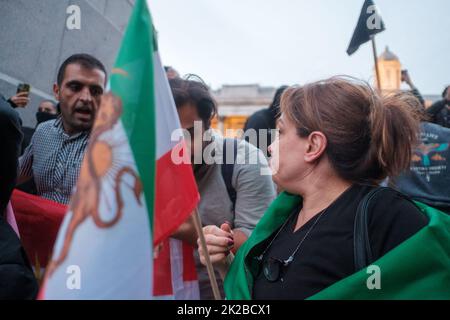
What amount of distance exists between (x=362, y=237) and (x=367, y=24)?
8.39ft

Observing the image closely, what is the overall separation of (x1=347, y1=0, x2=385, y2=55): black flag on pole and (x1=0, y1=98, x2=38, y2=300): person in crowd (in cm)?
280

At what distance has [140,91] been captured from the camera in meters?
1.07

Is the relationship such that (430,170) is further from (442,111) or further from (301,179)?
(301,179)

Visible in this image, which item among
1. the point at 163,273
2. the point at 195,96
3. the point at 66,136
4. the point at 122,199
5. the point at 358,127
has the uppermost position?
the point at 195,96

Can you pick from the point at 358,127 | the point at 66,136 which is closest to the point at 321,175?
the point at 358,127

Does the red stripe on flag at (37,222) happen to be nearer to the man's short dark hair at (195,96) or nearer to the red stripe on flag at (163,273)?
the red stripe on flag at (163,273)

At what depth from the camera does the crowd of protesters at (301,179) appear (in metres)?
1.18

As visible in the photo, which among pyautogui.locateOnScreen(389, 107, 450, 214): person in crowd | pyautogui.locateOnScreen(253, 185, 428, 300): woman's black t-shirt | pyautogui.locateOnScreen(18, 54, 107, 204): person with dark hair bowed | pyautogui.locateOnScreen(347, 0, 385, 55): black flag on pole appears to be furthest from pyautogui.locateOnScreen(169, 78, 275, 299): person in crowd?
pyautogui.locateOnScreen(347, 0, 385, 55): black flag on pole

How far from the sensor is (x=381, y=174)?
4.66 feet

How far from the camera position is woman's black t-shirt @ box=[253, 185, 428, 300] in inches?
44.5

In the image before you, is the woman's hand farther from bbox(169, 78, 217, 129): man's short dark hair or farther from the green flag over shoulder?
bbox(169, 78, 217, 129): man's short dark hair

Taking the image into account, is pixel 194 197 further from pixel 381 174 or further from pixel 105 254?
pixel 381 174

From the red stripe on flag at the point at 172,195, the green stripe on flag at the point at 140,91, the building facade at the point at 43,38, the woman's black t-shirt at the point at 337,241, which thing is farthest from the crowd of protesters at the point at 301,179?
the building facade at the point at 43,38
